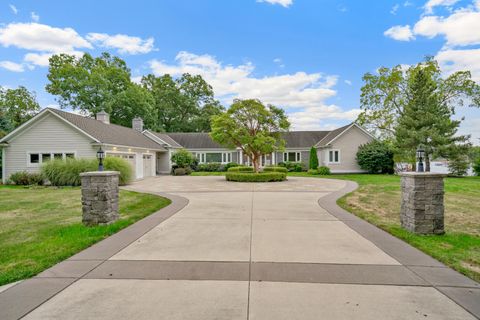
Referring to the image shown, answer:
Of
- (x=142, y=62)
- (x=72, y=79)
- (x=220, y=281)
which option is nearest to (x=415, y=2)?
(x=220, y=281)

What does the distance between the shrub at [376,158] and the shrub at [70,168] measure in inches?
863

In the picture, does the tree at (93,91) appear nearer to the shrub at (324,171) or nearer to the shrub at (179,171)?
the shrub at (179,171)

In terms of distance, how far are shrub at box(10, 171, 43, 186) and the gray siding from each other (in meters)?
0.87

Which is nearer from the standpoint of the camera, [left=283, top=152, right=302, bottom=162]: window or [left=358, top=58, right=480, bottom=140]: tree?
[left=358, top=58, right=480, bottom=140]: tree

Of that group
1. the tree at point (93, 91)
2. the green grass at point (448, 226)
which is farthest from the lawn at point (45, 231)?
the tree at point (93, 91)

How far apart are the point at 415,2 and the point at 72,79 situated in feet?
121

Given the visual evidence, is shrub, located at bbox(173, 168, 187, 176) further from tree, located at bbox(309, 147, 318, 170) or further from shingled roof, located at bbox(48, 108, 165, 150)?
tree, located at bbox(309, 147, 318, 170)

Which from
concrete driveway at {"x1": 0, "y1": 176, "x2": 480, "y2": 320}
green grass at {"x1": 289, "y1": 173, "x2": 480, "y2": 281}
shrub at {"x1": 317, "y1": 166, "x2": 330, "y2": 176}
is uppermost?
shrub at {"x1": 317, "y1": 166, "x2": 330, "y2": 176}

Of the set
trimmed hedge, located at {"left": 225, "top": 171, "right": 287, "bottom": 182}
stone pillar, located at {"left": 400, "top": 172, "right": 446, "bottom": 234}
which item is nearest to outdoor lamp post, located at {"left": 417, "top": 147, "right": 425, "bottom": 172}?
stone pillar, located at {"left": 400, "top": 172, "right": 446, "bottom": 234}

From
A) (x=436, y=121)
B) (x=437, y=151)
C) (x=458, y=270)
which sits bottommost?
(x=458, y=270)

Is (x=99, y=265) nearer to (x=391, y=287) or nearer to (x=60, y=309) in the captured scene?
(x=60, y=309)

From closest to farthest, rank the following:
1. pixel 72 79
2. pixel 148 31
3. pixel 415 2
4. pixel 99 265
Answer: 1. pixel 99 265
2. pixel 415 2
3. pixel 148 31
4. pixel 72 79

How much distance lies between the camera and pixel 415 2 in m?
12.4

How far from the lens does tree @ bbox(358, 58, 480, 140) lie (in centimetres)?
2527
